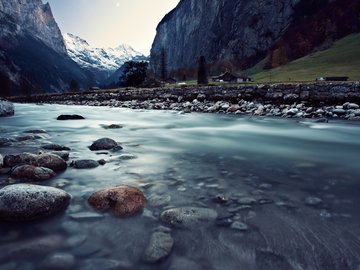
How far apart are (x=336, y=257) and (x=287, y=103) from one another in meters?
19.5

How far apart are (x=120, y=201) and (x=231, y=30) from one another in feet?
483

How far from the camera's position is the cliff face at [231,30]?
414 ft

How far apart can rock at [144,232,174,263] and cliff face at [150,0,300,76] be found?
119057mm

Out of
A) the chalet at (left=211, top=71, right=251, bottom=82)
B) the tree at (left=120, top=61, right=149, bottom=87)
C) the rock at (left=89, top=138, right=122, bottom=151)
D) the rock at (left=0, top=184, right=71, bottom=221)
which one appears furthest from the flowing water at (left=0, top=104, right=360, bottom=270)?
the chalet at (left=211, top=71, right=251, bottom=82)

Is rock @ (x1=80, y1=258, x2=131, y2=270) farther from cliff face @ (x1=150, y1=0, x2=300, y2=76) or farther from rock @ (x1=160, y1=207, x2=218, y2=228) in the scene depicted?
cliff face @ (x1=150, y1=0, x2=300, y2=76)

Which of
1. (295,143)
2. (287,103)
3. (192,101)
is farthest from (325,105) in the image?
(192,101)

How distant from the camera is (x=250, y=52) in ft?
432

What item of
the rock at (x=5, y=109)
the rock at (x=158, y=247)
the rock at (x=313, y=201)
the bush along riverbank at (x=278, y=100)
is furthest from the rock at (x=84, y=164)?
the rock at (x=5, y=109)

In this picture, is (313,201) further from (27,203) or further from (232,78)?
(232,78)

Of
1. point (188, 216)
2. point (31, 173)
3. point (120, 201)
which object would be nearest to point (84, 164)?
point (31, 173)

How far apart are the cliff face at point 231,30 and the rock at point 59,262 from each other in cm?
11966

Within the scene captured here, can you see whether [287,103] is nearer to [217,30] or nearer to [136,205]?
[136,205]

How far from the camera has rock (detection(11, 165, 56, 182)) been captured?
5402mm

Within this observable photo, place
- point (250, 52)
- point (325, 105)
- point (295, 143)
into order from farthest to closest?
1. point (250, 52)
2. point (325, 105)
3. point (295, 143)
